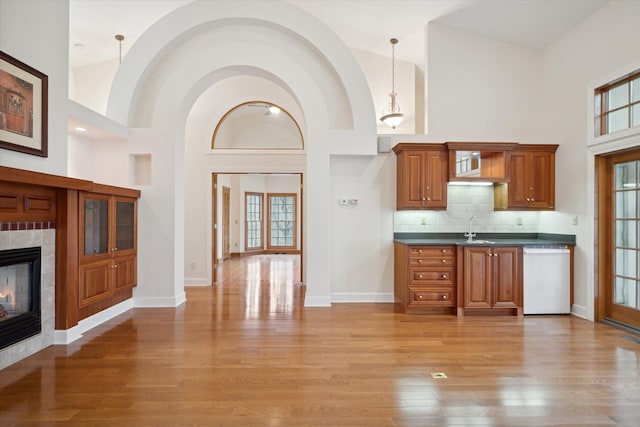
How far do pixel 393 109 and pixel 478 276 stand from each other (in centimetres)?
308

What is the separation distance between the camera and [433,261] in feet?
15.1

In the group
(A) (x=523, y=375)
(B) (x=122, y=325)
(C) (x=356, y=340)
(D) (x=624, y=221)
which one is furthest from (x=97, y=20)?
(D) (x=624, y=221)

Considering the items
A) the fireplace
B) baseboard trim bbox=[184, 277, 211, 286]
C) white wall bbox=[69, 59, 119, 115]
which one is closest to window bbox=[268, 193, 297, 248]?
baseboard trim bbox=[184, 277, 211, 286]

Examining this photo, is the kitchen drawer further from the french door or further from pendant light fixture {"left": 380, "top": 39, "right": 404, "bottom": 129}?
pendant light fixture {"left": 380, "top": 39, "right": 404, "bottom": 129}

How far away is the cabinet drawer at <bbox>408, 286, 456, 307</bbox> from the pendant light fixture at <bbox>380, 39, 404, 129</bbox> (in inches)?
112

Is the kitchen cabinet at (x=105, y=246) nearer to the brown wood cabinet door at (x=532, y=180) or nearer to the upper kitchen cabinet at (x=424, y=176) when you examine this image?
the upper kitchen cabinet at (x=424, y=176)

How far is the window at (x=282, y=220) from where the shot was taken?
12.0m

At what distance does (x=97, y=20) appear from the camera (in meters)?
4.97

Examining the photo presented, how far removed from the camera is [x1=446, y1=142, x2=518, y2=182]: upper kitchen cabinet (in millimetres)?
4859

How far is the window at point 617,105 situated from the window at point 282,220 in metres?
8.93

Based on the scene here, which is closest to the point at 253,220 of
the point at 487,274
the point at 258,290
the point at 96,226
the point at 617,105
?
the point at 258,290

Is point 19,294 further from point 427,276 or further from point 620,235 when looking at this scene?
point 620,235

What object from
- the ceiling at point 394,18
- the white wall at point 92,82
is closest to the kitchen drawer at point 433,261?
the ceiling at point 394,18

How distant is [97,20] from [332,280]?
5067mm
